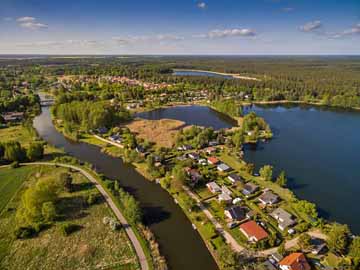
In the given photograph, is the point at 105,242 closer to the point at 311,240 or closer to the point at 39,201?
the point at 39,201

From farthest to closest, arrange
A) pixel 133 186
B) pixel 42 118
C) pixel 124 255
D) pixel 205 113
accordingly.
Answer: pixel 205 113, pixel 42 118, pixel 133 186, pixel 124 255

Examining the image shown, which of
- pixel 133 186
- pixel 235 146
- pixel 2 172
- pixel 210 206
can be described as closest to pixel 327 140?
pixel 235 146

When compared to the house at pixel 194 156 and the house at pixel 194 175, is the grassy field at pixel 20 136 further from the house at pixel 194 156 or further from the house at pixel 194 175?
the house at pixel 194 175

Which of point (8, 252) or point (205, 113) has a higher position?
point (205, 113)

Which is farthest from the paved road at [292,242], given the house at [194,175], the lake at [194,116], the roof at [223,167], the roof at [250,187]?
the lake at [194,116]

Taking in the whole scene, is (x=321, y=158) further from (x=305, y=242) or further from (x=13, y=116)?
(x=13, y=116)

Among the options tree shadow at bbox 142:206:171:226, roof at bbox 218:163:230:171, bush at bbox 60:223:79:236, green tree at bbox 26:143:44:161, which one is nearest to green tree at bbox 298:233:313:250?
tree shadow at bbox 142:206:171:226

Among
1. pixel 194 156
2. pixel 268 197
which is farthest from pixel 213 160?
pixel 268 197
